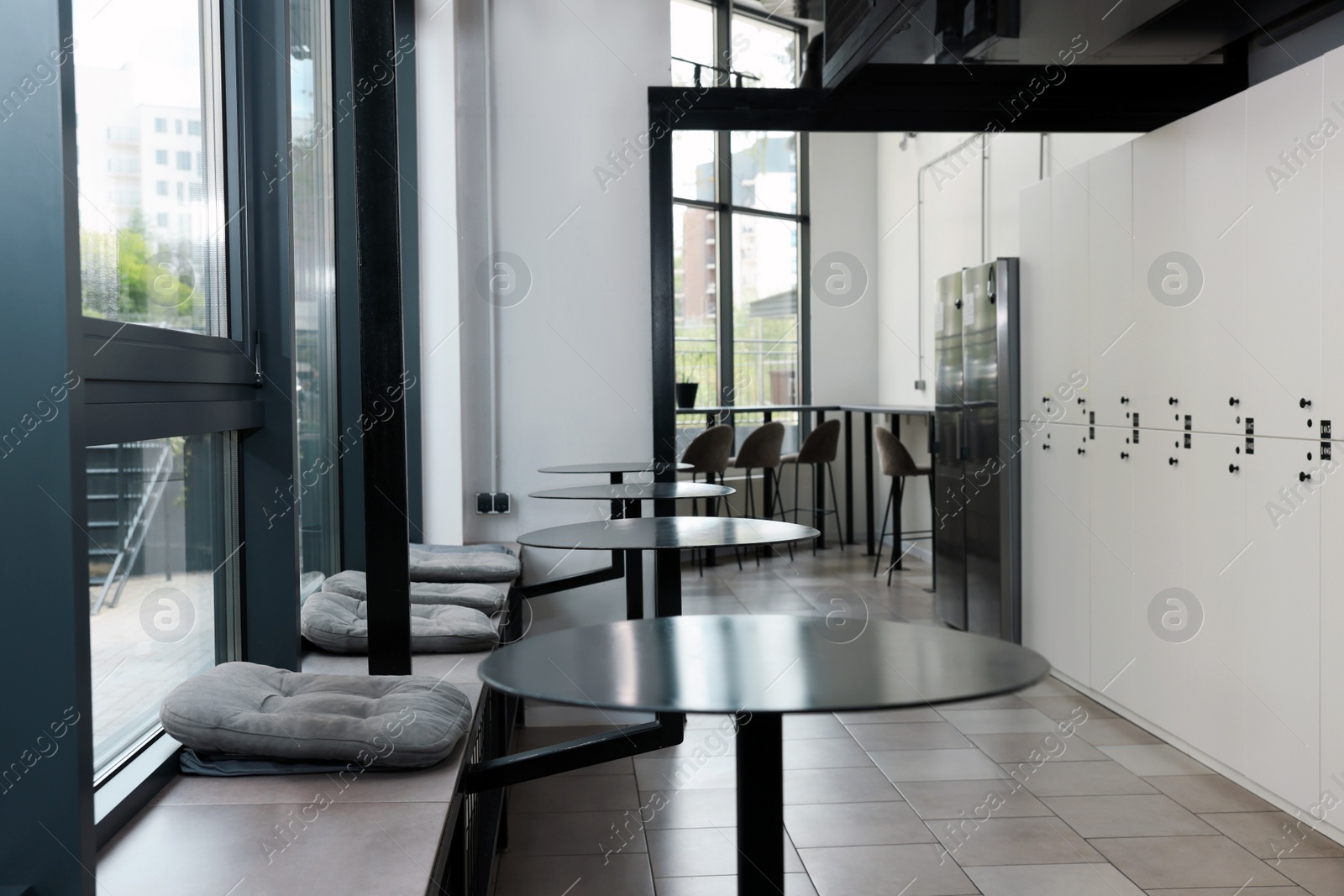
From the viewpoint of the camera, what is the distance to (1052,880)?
2.59 m

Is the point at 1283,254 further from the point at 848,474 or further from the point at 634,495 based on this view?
the point at 848,474

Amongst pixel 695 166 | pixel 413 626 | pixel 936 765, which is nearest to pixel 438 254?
pixel 413 626

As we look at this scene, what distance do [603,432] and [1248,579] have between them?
7.45 feet

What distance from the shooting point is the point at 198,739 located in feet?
5.77

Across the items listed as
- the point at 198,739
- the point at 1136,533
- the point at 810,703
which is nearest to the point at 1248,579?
the point at 1136,533

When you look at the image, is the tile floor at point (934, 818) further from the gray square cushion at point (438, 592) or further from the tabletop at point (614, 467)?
the tabletop at point (614, 467)

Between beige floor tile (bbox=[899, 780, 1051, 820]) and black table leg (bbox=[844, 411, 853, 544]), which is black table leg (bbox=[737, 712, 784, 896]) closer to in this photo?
beige floor tile (bbox=[899, 780, 1051, 820])

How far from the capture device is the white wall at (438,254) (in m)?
4.03

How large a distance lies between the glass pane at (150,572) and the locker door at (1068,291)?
3153 mm

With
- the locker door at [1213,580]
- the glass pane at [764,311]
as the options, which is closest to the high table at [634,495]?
the locker door at [1213,580]

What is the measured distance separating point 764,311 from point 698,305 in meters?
0.60

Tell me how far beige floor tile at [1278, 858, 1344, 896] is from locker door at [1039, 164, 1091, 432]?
73.0 inches

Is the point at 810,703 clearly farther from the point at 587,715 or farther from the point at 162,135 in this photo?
the point at 587,715

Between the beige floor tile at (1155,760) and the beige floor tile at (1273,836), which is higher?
the beige floor tile at (1273,836)
